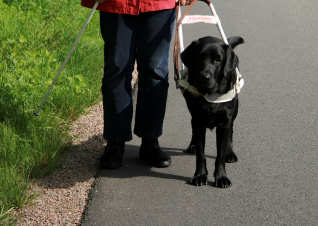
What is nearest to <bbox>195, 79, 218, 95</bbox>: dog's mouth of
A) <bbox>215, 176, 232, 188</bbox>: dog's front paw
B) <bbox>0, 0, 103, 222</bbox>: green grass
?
<bbox>215, 176, 232, 188</bbox>: dog's front paw

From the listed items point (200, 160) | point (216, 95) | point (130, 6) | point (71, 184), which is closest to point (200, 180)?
point (200, 160)

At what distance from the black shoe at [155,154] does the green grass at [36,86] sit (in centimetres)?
73

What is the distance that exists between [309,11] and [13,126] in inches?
294

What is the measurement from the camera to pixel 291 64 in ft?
25.8

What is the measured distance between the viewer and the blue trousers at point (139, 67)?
4.38 meters

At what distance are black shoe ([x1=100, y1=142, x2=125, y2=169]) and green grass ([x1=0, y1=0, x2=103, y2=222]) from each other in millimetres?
392

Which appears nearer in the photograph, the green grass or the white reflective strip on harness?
the green grass

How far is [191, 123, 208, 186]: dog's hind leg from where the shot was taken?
14.8ft

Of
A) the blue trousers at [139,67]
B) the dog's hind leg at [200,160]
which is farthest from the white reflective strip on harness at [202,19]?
the dog's hind leg at [200,160]

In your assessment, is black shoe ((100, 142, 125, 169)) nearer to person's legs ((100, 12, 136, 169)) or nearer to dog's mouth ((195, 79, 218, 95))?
person's legs ((100, 12, 136, 169))

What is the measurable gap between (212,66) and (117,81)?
0.80m

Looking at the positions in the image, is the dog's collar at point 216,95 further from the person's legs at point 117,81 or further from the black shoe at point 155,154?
the black shoe at point 155,154

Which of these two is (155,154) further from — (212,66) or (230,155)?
(212,66)

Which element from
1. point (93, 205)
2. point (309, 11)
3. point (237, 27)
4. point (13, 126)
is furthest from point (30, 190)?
point (309, 11)
